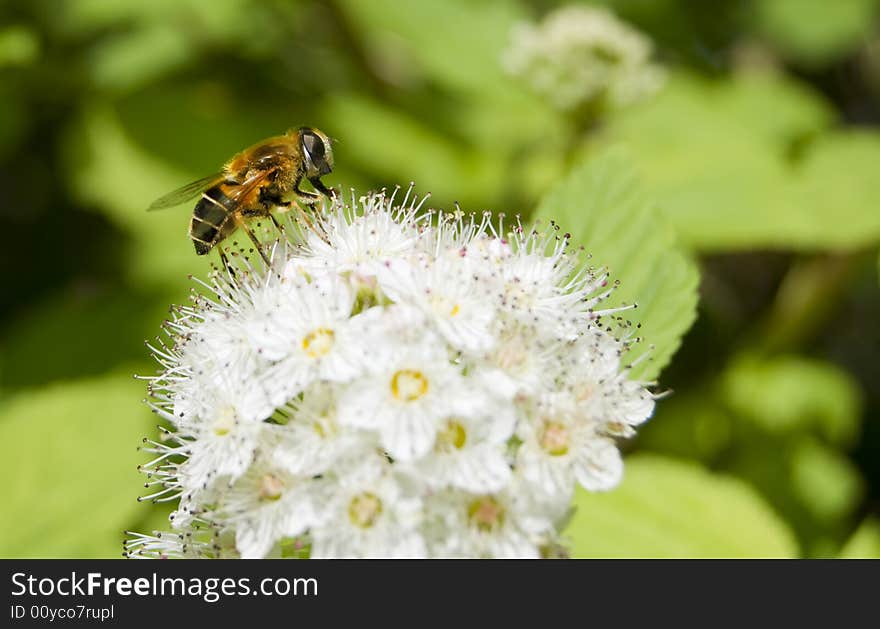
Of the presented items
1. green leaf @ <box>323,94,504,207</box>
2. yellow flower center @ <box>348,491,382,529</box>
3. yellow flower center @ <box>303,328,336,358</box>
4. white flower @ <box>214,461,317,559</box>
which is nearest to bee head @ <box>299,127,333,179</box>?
yellow flower center @ <box>303,328,336,358</box>

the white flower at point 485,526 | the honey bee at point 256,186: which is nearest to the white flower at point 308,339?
the white flower at point 485,526

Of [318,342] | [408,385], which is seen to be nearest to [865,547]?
[408,385]

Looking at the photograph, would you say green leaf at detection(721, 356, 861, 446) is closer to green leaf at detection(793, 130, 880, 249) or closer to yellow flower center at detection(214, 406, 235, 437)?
green leaf at detection(793, 130, 880, 249)

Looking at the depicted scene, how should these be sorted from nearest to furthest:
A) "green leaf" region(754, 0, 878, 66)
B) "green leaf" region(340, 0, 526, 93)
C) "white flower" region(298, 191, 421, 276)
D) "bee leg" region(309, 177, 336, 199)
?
Result: "white flower" region(298, 191, 421, 276) → "bee leg" region(309, 177, 336, 199) → "green leaf" region(340, 0, 526, 93) → "green leaf" region(754, 0, 878, 66)

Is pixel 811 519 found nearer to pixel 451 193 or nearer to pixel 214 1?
pixel 451 193

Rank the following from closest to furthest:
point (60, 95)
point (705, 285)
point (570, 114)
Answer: point (570, 114) < point (60, 95) < point (705, 285)

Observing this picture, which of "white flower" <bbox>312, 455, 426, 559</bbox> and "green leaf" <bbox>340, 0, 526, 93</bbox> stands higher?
"green leaf" <bbox>340, 0, 526, 93</bbox>

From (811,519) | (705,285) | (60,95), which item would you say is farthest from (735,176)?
(60,95)
